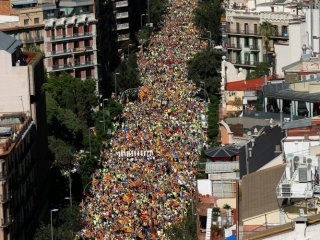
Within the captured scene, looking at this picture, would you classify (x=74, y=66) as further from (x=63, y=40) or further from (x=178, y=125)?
(x=178, y=125)

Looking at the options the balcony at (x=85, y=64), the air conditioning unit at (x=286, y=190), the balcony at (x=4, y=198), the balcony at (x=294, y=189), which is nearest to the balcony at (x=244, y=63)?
the balcony at (x=85, y=64)

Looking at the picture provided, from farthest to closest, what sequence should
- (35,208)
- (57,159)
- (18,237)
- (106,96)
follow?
(106,96) → (57,159) → (35,208) → (18,237)

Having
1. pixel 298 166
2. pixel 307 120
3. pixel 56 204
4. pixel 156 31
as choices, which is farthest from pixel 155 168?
pixel 156 31

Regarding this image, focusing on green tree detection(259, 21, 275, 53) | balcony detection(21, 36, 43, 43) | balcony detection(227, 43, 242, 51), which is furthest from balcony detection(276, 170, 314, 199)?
balcony detection(21, 36, 43, 43)

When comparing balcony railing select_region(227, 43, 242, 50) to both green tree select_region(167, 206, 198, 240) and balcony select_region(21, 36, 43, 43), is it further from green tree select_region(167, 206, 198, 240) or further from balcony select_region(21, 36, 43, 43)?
green tree select_region(167, 206, 198, 240)

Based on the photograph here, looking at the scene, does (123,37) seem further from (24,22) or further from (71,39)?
(24,22)

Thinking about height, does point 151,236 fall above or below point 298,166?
below
